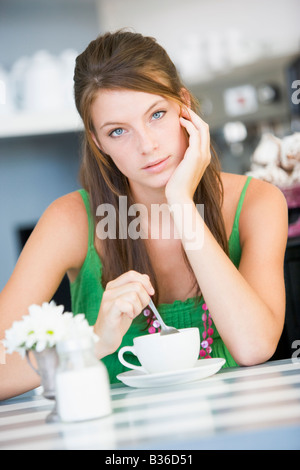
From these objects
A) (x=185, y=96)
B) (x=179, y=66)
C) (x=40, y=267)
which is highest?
(x=179, y=66)

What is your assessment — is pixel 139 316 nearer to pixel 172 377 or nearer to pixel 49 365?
pixel 172 377

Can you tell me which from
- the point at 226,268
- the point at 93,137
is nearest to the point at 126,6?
the point at 93,137

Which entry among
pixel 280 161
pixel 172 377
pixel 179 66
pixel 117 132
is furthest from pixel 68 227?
pixel 179 66

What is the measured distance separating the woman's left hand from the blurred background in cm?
64

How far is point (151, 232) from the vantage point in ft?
5.37

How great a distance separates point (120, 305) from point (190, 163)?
0.44 metres

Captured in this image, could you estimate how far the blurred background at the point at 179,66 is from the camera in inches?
115

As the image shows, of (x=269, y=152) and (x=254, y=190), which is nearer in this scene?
(x=254, y=190)

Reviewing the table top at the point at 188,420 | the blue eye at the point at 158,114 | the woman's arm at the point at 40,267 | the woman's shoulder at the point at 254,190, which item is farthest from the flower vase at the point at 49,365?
the woman's shoulder at the point at 254,190

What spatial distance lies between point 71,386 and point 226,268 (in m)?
0.48

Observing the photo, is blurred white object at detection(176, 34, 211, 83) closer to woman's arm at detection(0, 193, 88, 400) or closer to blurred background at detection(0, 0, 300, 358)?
blurred background at detection(0, 0, 300, 358)

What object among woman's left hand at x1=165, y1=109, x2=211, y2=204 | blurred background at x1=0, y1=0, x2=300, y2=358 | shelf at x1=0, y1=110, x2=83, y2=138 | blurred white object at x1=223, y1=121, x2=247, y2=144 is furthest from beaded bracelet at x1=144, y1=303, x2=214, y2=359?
blurred white object at x1=223, y1=121, x2=247, y2=144

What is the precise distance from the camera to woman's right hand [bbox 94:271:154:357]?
1.06 metres

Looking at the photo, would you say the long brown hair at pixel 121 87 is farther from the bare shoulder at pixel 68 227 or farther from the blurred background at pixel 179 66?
the blurred background at pixel 179 66
